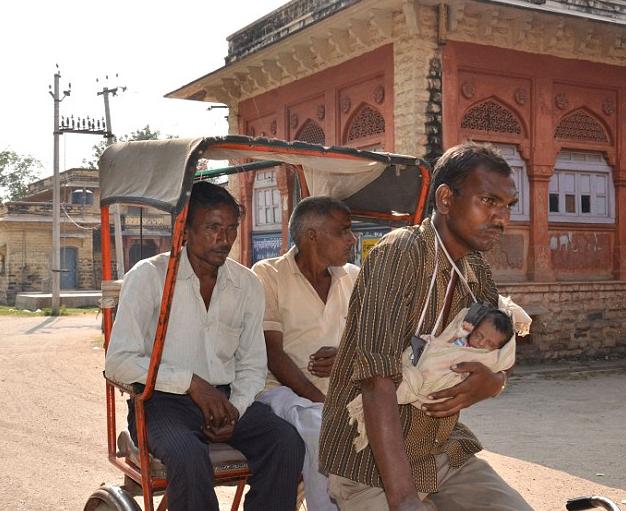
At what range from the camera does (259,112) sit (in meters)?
16.0

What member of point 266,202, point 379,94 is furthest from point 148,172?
point 266,202

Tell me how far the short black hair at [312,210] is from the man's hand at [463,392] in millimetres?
2177

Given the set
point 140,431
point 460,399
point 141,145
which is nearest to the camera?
point 460,399

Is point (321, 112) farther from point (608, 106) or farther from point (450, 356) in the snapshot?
point (450, 356)

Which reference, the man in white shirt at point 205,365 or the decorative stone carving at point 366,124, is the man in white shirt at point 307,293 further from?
the decorative stone carving at point 366,124

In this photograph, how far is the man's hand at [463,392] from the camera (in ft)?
6.97

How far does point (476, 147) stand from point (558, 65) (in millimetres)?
11536

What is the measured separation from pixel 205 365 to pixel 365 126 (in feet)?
31.9

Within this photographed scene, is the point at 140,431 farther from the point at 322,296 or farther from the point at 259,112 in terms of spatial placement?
the point at 259,112

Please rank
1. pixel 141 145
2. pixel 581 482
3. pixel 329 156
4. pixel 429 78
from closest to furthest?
pixel 141 145
pixel 329 156
pixel 581 482
pixel 429 78

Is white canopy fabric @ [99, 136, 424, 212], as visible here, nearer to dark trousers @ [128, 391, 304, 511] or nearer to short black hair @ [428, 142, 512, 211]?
dark trousers @ [128, 391, 304, 511]

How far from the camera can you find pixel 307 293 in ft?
13.8

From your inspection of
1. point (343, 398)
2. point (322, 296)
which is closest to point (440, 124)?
point (322, 296)

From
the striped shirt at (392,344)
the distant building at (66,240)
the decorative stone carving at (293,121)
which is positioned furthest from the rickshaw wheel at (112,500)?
the distant building at (66,240)
